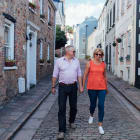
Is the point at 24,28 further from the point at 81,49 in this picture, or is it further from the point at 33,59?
the point at 81,49

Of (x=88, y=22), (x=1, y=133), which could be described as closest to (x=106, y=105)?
(x=1, y=133)

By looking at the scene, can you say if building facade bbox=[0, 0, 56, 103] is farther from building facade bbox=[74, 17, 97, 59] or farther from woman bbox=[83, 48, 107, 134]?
building facade bbox=[74, 17, 97, 59]

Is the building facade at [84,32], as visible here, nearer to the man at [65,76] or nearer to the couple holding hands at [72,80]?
the couple holding hands at [72,80]

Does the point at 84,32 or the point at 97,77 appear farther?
the point at 84,32

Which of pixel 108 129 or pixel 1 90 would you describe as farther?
pixel 1 90

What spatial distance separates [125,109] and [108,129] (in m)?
2.52

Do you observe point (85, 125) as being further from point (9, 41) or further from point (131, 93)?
point (131, 93)

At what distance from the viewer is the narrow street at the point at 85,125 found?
5055 mm

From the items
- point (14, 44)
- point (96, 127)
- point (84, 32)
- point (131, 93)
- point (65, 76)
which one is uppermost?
point (84, 32)

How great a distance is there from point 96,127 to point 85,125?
0.28 m

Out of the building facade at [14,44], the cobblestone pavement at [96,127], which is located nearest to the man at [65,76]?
the cobblestone pavement at [96,127]

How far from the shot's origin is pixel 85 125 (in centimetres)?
588

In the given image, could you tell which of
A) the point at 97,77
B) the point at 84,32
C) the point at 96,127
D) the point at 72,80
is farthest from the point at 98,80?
the point at 84,32

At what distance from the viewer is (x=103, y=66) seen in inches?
216
